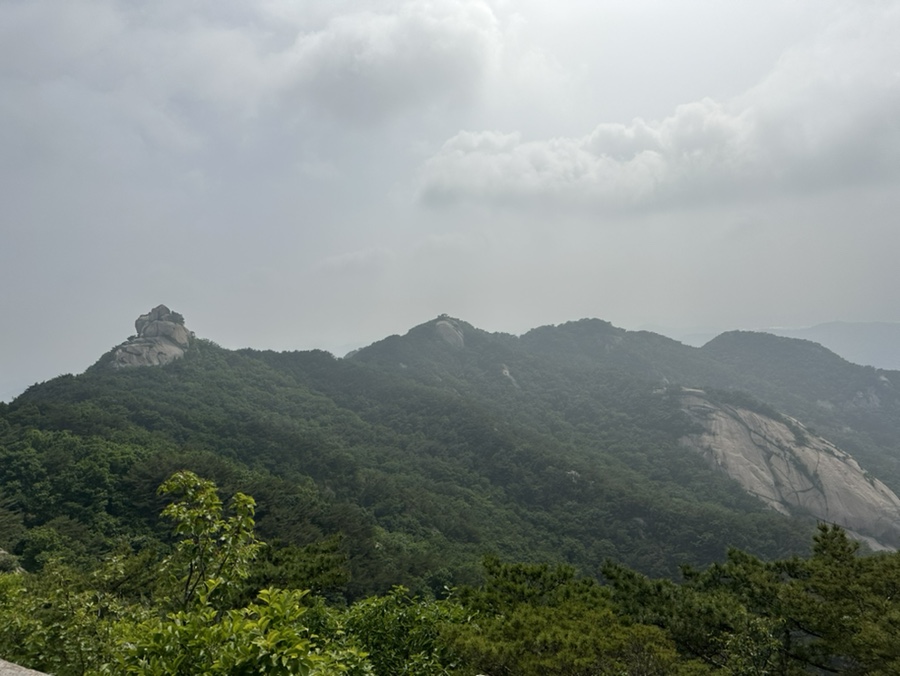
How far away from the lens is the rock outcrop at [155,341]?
11444cm

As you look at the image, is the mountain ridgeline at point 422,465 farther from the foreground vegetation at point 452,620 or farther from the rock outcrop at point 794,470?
the foreground vegetation at point 452,620

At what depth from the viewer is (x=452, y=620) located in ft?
46.9

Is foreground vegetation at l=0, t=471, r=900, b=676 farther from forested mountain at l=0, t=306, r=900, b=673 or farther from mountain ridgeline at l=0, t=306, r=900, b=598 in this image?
mountain ridgeline at l=0, t=306, r=900, b=598

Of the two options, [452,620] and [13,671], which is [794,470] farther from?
[13,671]

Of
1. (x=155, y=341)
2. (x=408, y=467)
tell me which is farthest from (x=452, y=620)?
(x=155, y=341)

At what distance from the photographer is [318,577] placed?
2228cm

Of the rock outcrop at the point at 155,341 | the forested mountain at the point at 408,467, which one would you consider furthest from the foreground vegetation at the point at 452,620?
the rock outcrop at the point at 155,341

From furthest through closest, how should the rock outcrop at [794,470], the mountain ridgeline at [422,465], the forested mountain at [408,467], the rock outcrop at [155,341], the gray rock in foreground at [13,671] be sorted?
the rock outcrop at [155,341], the rock outcrop at [794,470], the mountain ridgeline at [422,465], the forested mountain at [408,467], the gray rock in foreground at [13,671]

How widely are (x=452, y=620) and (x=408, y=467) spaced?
265ft

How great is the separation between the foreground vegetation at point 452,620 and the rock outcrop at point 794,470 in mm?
89105

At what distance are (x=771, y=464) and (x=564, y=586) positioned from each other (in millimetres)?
107422

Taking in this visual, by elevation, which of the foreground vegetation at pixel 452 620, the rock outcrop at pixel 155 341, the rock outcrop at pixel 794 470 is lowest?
the rock outcrop at pixel 794 470

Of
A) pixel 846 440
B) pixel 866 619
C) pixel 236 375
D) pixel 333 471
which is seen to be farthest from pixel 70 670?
pixel 846 440

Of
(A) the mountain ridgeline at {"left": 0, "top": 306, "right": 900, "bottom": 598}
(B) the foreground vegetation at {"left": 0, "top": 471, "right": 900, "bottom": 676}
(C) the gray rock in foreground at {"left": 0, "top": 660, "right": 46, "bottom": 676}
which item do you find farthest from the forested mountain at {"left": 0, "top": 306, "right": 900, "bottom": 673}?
(C) the gray rock in foreground at {"left": 0, "top": 660, "right": 46, "bottom": 676}
